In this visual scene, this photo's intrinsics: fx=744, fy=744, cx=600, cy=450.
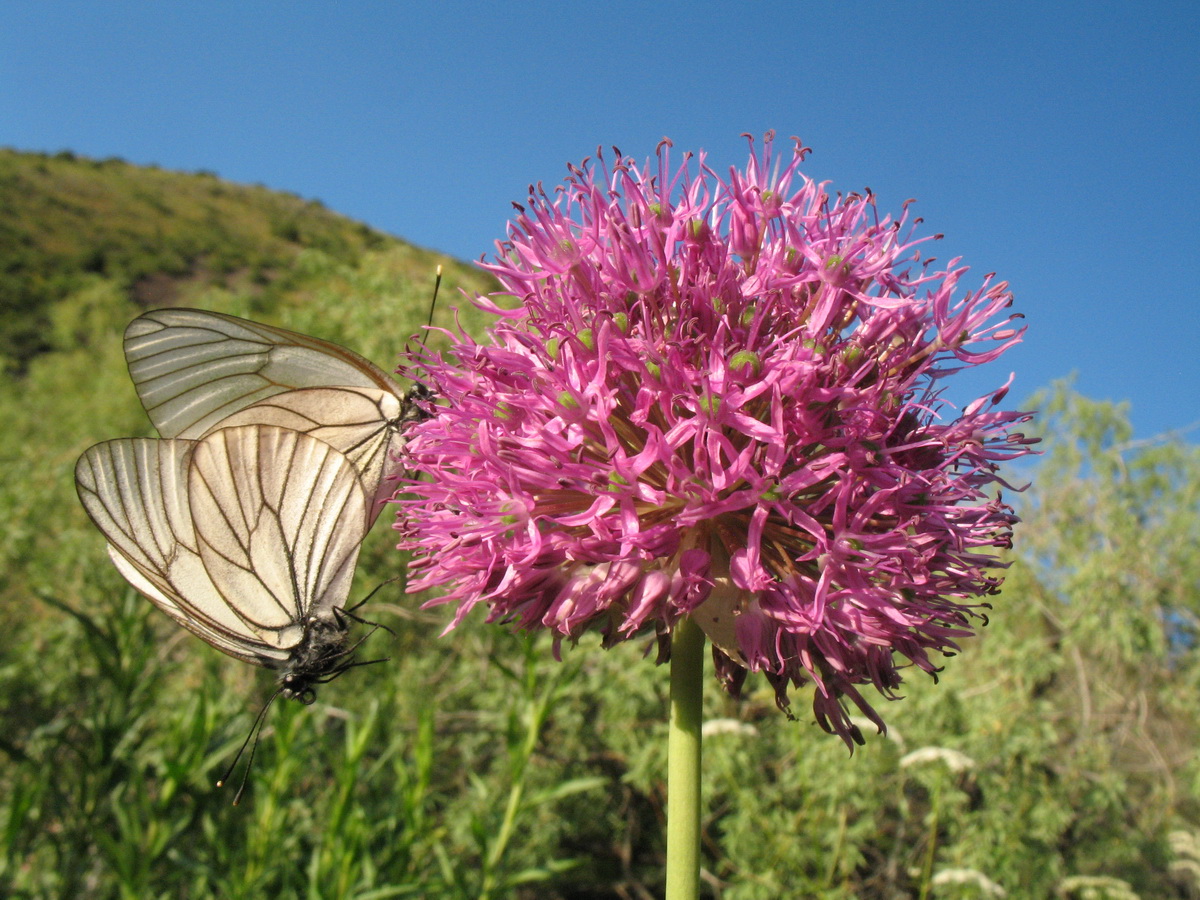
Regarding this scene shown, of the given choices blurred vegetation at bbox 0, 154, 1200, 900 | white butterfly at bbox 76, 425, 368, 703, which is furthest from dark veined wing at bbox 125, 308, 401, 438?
blurred vegetation at bbox 0, 154, 1200, 900

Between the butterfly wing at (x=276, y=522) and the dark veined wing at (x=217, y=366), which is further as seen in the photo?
the dark veined wing at (x=217, y=366)

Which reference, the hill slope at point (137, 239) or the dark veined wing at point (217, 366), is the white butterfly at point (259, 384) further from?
the hill slope at point (137, 239)

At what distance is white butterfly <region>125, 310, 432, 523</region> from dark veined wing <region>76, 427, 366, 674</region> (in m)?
0.14

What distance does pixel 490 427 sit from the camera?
1.65 metres

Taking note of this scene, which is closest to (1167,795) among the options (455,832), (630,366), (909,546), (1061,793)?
(1061,793)

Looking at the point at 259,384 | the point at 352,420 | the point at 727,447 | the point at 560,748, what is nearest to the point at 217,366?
the point at 259,384

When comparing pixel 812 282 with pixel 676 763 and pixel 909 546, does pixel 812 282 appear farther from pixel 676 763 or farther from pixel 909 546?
pixel 676 763

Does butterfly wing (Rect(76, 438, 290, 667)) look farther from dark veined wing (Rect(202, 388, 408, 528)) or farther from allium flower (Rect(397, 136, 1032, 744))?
allium flower (Rect(397, 136, 1032, 744))

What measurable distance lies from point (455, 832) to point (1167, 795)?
547 cm

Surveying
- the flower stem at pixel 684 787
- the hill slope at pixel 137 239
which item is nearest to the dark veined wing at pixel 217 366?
the flower stem at pixel 684 787

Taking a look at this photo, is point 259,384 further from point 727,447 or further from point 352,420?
point 727,447

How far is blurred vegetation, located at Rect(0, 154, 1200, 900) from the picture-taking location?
125 inches

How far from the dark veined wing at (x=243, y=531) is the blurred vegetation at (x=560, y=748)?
0.71m

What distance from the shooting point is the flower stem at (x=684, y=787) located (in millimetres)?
1318
